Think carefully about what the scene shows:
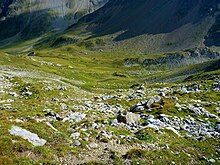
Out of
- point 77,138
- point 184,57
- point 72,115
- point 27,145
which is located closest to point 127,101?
point 72,115

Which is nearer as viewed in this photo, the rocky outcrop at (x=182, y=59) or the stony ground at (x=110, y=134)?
the stony ground at (x=110, y=134)

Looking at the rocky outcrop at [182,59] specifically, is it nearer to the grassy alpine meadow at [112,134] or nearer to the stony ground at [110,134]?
the grassy alpine meadow at [112,134]

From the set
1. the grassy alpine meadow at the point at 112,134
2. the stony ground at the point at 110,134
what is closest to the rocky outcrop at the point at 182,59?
the grassy alpine meadow at the point at 112,134

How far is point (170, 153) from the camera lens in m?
18.7

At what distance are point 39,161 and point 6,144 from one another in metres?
2.40

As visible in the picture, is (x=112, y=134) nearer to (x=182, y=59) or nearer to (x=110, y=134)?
(x=110, y=134)

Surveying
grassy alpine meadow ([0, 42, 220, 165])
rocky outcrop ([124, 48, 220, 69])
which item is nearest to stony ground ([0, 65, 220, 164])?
grassy alpine meadow ([0, 42, 220, 165])

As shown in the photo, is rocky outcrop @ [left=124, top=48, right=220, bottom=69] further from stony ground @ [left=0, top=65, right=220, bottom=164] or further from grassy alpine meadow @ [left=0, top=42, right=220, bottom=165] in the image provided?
stony ground @ [left=0, top=65, right=220, bottom=164]

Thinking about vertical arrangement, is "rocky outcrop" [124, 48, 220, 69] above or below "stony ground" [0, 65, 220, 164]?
below

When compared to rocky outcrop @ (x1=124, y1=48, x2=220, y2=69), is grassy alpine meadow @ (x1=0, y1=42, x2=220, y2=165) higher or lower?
higher

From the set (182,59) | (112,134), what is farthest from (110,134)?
(182,59)

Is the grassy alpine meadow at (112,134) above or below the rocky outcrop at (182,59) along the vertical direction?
above

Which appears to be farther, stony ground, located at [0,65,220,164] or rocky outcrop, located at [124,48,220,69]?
rocky outcrop, located at [124,48,220,69]

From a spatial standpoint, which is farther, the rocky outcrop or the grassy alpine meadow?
the rocky outcrop
